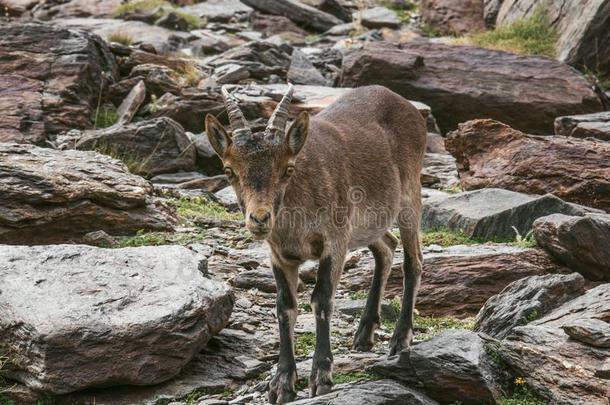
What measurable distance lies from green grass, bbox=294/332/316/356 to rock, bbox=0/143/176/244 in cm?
383

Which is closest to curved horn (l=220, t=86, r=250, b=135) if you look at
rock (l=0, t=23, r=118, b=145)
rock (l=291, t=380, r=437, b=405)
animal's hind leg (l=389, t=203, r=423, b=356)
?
rock (l=291, t=380, r=437, b=405)

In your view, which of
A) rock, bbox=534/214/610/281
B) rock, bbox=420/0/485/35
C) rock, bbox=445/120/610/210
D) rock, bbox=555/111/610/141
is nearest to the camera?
rock, bbox=534/214/610/281

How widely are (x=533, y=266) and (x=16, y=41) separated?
12990 millimetres

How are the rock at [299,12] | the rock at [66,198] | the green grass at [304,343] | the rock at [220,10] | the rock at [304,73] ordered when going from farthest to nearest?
the rock at [299,12], the rock at [220,10], the rock at [304,73], the rock at [66,198], the green grass at [304,343]

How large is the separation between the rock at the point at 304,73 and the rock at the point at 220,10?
25.7 ft

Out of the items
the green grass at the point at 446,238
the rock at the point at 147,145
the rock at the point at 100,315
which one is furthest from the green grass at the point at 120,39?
the rock at the point at 100,315

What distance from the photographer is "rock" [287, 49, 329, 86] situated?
22.4m

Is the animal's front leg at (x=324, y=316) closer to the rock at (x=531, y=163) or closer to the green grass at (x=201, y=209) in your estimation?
the green grass at (x=201, y=209)

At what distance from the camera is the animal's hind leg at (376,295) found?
9.45 meters

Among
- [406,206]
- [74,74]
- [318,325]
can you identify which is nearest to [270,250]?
[318,325]

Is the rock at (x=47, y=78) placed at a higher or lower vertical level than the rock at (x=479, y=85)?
lower

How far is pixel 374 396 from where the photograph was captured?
7.04 meters

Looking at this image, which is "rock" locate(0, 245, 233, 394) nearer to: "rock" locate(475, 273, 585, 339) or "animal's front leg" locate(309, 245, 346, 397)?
"animal's front leg" locate(309, 245, 346, 397)

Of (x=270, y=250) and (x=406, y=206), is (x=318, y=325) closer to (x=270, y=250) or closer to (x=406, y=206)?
(x=270, y=250)
